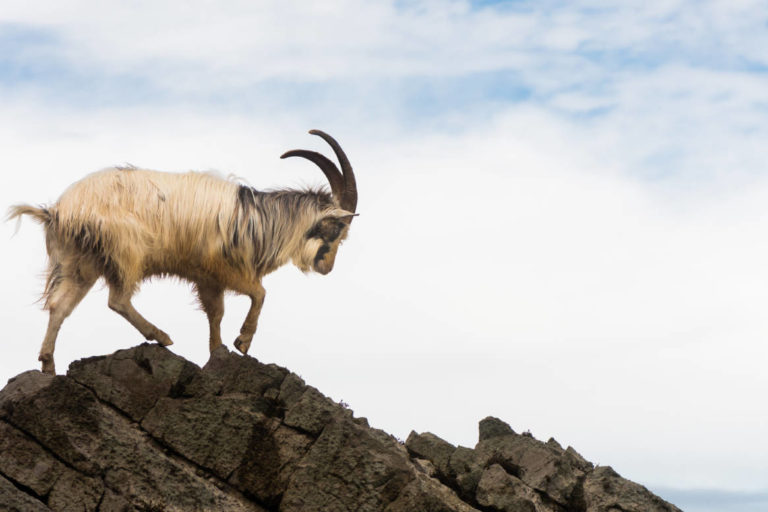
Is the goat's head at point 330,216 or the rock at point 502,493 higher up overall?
the goat's head at point 330,216

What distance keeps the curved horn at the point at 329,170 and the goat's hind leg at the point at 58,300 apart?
3.47 meters

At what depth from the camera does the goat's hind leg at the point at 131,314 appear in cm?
1191

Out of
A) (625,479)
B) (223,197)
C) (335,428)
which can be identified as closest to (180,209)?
(223,197)

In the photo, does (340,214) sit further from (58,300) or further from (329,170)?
(58,300)

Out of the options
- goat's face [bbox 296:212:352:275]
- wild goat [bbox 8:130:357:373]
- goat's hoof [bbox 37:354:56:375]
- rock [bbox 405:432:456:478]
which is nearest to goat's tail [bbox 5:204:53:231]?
wild goat [bbox 8:130:357:373]

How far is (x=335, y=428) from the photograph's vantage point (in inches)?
440

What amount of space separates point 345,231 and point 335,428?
139 inches

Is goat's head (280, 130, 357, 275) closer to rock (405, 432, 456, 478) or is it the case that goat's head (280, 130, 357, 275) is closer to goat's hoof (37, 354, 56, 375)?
rock (405, 432, 456, 478)

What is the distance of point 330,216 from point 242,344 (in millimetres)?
2134

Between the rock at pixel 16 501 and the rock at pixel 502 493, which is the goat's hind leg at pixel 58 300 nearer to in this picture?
the rock at pixel 16 501

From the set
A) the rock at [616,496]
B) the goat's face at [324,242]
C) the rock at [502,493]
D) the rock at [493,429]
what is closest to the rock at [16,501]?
the goat's face at [324,242]

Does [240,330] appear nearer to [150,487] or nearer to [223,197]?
[223,197]

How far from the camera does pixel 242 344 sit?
1282cm

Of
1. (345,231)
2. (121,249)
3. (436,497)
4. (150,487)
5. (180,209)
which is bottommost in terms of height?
(150,487)
